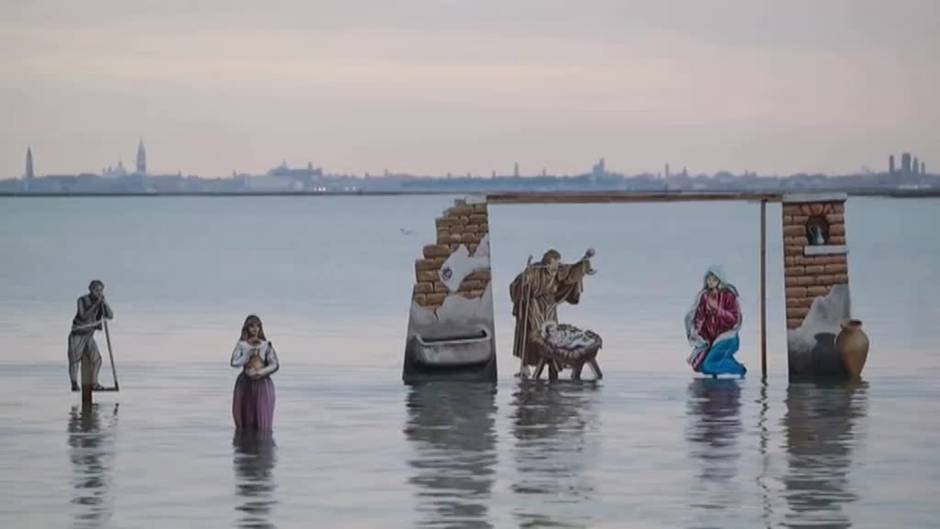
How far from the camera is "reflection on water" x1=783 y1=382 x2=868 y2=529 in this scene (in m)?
24.5

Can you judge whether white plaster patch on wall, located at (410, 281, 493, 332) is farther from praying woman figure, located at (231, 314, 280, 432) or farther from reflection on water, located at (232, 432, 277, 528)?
reflection on water, located at (232, 432, 277, 528)

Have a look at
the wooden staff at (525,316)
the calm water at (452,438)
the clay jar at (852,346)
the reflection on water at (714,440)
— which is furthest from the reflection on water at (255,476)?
the clay jar at (852,346)

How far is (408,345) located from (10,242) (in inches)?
4259

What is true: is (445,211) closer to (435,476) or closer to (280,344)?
(435,476)

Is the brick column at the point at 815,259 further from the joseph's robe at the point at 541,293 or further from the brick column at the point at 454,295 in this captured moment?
the brick column at the point at 454,295

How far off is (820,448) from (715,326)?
7.25 meters

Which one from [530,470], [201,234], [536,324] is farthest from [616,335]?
[201,234]

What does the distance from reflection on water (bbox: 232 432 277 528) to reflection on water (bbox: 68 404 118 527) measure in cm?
106

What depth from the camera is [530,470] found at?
2705cm

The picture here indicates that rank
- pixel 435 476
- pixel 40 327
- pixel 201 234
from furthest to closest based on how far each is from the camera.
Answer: pixel 201 234 → pixel 40 327 → pixel 435 476

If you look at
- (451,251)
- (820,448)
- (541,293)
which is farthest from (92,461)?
(541,293)

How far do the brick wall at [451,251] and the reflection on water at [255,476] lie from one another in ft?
17.6

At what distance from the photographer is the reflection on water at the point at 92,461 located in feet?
79.0

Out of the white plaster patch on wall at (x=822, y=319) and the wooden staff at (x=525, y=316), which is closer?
the white plaster patch on wall at (x=822, y=319)
